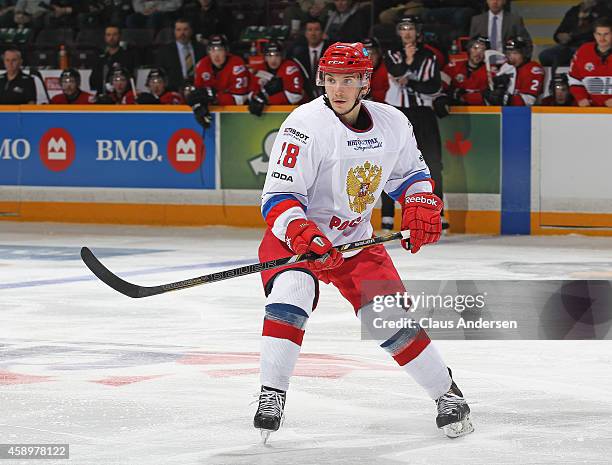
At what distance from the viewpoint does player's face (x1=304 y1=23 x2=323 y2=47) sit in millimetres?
10906

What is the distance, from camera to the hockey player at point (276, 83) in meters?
10.7

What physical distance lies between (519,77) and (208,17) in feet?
12.0

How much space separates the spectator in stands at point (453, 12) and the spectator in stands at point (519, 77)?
143 centimetres

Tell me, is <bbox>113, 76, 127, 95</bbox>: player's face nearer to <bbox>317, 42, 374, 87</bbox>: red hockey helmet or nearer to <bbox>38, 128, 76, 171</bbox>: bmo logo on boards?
<bbox>38, 128, 76, 171</bbox>: bmo logo on boards

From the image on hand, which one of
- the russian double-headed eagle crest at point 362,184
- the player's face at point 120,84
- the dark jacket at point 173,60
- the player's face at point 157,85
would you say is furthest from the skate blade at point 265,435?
the dark jacket at point 173,60

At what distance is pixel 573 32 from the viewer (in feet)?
38.2

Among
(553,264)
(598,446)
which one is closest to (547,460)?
(598,446)

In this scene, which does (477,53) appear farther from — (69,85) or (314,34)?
(69,85)

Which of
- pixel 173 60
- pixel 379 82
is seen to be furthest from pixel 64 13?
pixel 379 82

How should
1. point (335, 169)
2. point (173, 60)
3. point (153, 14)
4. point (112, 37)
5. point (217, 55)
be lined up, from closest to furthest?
point (335, 169)
point (217, 55)
point (173, 60)
point (112, 37)
point (153, 14)

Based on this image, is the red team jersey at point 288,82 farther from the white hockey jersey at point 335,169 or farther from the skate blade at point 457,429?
the skate blade at point 457,429

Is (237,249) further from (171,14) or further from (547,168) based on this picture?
(171,14)

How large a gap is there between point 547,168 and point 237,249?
99.0 inches

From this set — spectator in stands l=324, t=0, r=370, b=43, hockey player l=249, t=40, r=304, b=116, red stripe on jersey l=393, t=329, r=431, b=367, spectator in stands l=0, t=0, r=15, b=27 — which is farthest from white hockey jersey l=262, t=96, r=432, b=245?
spectator in stands l=0, t=0, r=15, b=27
